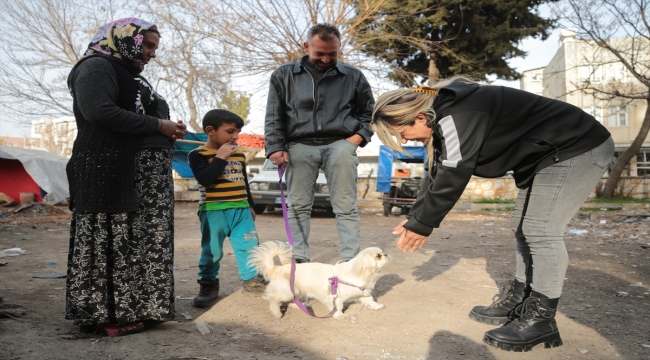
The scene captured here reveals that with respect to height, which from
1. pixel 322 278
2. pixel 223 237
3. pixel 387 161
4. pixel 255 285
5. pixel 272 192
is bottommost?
pixel 255 285

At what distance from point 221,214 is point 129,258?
3.00ft

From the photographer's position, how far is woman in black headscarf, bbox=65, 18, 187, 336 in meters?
2.97

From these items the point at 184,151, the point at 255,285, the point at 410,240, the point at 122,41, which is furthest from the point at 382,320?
the point at 184,151

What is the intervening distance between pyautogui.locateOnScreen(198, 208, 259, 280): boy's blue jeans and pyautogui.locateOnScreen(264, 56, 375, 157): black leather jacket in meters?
0.61

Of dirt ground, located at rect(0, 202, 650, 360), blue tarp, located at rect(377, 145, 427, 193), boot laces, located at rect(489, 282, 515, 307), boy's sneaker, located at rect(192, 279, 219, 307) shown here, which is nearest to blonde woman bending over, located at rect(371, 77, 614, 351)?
dirt ground, located at rect(0, 202, 650, 360)

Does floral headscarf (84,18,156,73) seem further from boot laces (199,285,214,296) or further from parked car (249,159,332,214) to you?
parked car (249,159,332,214)

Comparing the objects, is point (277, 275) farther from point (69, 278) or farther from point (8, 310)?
point (8, 310)

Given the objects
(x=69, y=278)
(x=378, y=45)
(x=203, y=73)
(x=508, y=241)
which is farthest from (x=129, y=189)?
(x=203, y=73)

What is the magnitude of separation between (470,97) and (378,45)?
14.8 meters

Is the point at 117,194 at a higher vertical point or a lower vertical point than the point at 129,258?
higher

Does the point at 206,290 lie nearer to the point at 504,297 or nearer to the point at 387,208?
the point at 504,297

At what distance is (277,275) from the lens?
3609 mm

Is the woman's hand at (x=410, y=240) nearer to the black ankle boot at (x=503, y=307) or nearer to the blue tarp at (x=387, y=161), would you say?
the black ankle boot at (x=503, y=307)

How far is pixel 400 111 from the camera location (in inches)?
114
